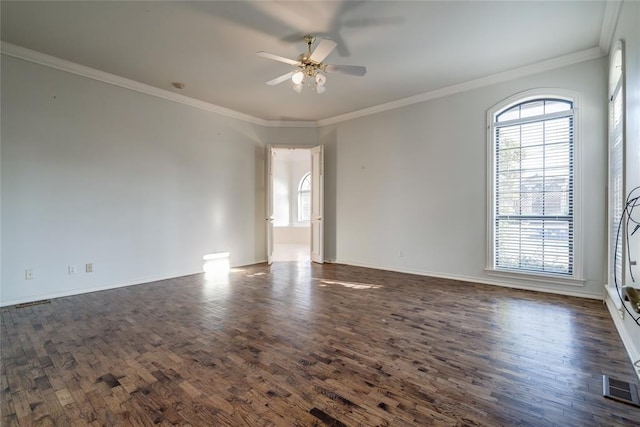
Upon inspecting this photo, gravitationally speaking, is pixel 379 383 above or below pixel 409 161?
below

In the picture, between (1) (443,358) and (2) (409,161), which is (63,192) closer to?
(1) (443,358)

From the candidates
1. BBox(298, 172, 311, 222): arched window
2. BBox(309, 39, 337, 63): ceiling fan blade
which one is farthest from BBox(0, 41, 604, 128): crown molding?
BBox(298, 172, 311, 222): arched window

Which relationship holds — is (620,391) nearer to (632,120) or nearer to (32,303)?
(632,120)

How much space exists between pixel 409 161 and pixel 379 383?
4.24 meters

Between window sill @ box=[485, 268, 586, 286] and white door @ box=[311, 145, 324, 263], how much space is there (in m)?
3.28

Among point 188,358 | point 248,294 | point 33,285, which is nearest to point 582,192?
point 248,294

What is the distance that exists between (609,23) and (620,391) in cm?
359

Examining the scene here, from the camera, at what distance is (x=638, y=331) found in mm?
2182

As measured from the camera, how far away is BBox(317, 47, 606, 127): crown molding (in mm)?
3853

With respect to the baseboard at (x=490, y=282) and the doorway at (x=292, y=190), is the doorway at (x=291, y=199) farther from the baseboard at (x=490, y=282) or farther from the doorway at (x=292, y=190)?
the baseboard at (x=490, y=282)

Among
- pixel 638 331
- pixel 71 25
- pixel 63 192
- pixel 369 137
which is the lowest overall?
pixel 638 331

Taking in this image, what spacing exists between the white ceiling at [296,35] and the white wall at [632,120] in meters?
0.60

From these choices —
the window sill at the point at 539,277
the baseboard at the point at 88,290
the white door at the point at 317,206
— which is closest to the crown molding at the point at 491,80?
the white door at the point at 317,206

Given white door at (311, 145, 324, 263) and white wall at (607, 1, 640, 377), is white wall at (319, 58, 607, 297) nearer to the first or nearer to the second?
white door at (311, 145, 324, 263)
